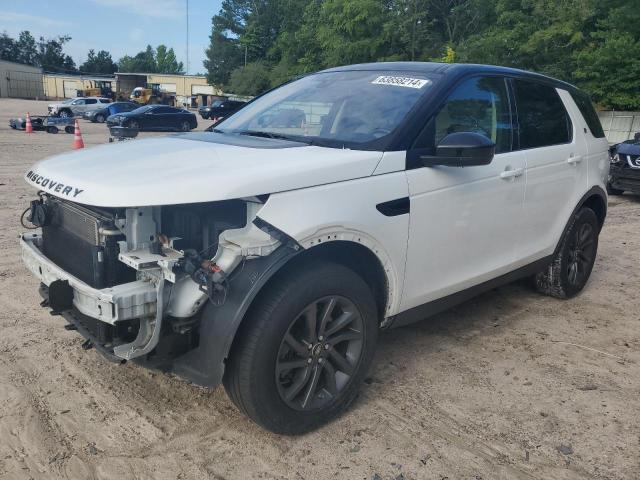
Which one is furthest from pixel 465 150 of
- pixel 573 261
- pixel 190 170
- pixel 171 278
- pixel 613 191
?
pixel 613 191

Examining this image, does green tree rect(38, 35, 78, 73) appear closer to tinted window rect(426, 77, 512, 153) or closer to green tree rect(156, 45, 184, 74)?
green tree rect(156, 45, 184, 74)

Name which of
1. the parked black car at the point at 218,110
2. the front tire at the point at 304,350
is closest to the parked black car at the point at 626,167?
the front tire at the point at 304,350

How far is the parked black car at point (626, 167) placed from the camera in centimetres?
1079

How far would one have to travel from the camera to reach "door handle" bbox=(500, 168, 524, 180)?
3.68 metres

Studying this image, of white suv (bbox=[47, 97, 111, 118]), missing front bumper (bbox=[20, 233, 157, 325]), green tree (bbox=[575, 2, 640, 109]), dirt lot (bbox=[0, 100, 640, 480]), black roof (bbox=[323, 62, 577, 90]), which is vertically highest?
green tree (bbox=[575, 2, 640, 109])

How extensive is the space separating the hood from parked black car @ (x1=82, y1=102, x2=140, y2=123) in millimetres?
31989

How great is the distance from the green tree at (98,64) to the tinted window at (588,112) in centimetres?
13274

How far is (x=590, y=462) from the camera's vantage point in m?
2.79

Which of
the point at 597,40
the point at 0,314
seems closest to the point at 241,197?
the point at 0,314

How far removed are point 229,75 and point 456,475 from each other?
85262mm

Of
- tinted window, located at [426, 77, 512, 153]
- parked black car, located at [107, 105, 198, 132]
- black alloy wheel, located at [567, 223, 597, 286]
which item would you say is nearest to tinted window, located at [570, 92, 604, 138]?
black alloy wheel, located at [567, 223, 597, 286]

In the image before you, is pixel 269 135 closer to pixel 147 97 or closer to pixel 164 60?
pixel 147 97

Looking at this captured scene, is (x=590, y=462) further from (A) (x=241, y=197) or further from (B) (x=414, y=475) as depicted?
(A) (x=241, y=197)

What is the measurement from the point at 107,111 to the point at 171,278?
3400cm
